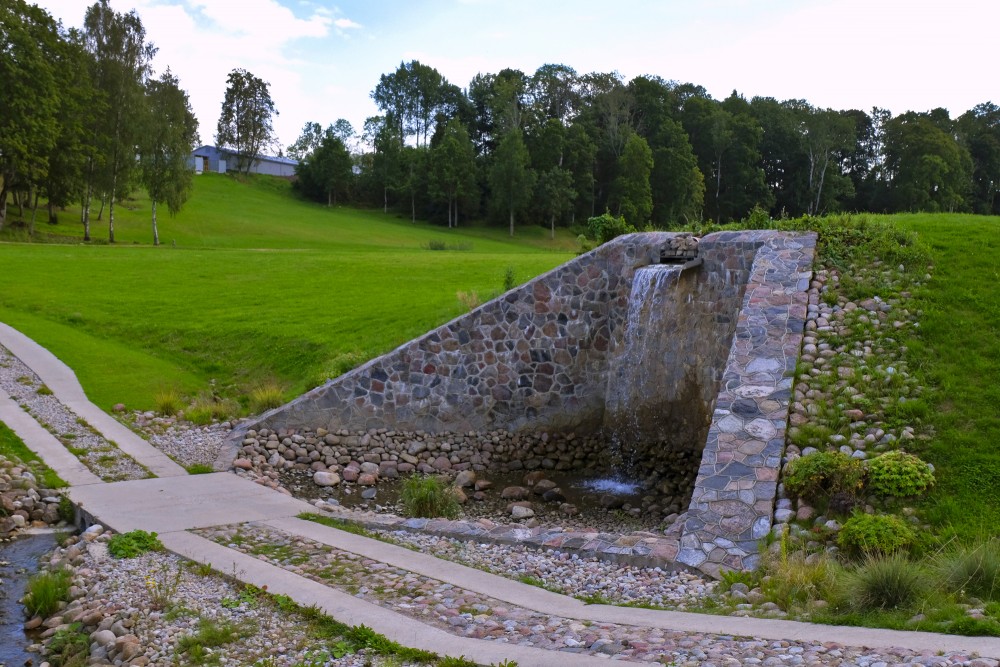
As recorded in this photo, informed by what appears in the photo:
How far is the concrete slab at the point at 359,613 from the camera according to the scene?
209 inches

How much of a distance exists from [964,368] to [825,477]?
2.95 metres

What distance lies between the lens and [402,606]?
A: 6375 mm

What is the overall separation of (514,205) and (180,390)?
45.8 m

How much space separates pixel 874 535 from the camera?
7.08 m

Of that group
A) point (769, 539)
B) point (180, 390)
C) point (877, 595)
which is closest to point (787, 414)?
point (769, 539)

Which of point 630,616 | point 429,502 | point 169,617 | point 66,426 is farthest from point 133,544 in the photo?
point 66,426

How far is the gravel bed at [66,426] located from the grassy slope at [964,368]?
9.49 meters

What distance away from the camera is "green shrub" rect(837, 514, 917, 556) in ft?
23.0

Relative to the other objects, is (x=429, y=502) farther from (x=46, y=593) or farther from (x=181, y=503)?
(x=46, y=593)

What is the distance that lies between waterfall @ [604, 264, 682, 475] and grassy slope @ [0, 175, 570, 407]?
4.03 meters

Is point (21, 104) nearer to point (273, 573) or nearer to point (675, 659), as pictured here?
point (273, 573)

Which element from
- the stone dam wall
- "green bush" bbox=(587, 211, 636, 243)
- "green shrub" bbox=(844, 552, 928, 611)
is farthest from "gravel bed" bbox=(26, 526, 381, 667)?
"green bush" bbox=(587, 211, 636, 243)

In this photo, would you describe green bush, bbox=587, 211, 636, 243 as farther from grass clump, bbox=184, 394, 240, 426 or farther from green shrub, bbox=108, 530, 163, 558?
green shrub, bbox=108, 530, 163, 558

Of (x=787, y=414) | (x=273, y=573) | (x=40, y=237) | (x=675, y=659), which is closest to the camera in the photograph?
(x=675, y=659)
